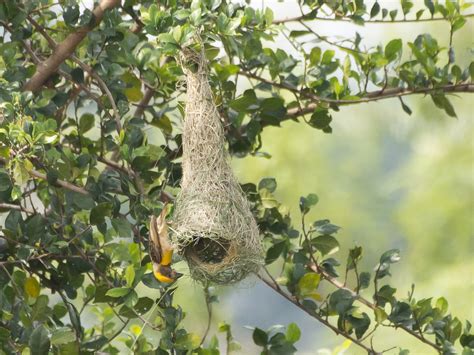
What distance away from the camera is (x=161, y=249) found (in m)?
1.41

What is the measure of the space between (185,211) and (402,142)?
6.43 metres

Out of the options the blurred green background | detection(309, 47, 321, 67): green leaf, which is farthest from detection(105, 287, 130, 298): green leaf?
the blurred green background

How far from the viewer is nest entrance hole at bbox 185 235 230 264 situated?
1515mm

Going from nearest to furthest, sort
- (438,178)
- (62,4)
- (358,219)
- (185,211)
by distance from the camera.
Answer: (185,211) → (62,4) → (438,178) → (358,219)

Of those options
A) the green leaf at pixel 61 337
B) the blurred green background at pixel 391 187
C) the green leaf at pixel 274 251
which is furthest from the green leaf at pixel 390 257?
the blurred green background at pixel 391 187

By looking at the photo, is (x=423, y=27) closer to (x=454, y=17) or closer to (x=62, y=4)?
(x=454, y=17)

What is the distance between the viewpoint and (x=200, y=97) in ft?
4.92

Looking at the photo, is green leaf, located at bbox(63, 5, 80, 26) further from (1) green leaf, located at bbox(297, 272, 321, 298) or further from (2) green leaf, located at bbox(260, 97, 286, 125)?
(1) green leaf, located at bbox(297, 272, 321, 298)

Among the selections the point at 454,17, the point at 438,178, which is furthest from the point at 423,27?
the point at 454,17

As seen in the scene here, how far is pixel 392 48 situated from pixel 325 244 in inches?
18.3

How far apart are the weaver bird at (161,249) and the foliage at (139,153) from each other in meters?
0.12

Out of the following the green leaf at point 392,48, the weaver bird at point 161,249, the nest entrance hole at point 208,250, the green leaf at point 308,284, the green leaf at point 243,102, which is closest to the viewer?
the weaver bird at point 161,249

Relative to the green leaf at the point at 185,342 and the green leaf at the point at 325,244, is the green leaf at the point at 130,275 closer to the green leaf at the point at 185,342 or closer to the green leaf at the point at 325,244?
the green leaf at the point at 185,342

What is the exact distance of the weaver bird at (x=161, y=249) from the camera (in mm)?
1404
